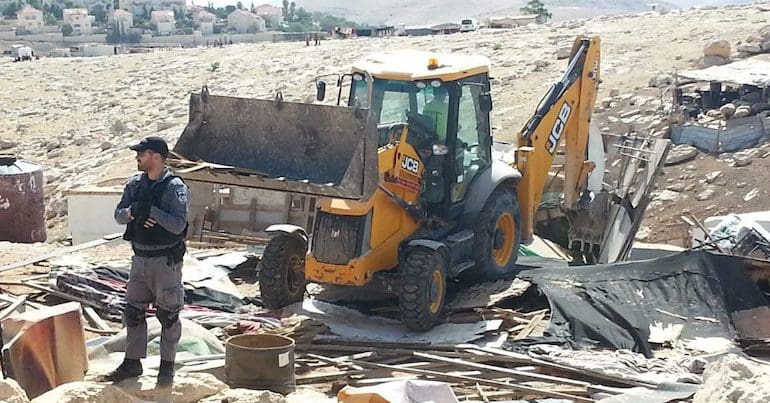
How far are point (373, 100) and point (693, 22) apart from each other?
26.9 meters

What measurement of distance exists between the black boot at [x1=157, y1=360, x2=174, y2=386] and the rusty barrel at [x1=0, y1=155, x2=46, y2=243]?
27.7 feet

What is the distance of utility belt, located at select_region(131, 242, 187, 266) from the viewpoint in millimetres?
6617

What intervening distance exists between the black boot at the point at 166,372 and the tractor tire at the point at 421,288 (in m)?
3.13

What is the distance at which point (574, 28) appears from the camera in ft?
130

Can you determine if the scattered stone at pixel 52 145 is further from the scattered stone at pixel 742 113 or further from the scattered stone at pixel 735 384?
the scattered stone at pixel 735 384

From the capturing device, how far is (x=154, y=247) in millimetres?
6602

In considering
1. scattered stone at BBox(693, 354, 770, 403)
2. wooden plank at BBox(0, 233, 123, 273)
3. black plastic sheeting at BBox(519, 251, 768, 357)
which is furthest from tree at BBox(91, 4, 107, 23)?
scattered stone at BBox(693, 354, 770, 403)

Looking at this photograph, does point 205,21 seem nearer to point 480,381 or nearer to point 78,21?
point 78,21

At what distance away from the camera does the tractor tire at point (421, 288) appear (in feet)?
31.0

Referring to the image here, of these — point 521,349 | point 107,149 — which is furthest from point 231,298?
point 107,149

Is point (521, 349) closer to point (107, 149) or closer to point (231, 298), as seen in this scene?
point (231, 298)

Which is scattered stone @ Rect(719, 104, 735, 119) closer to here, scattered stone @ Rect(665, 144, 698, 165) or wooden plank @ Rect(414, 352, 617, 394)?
scattered stone @ Rect(665, 144, 698, 165)

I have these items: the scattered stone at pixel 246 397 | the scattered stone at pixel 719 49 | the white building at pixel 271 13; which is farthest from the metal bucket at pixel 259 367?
the white building at pixel 271 13

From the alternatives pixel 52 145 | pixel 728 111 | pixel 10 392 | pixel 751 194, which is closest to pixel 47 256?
pixel 10 392
